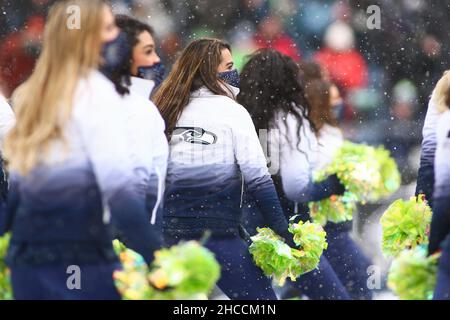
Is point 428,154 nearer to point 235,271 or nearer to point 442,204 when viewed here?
point 442,204

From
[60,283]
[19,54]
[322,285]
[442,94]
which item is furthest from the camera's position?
[322,285]

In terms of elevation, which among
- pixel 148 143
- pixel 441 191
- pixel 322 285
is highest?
pixel 148 143

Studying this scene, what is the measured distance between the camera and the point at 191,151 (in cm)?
481

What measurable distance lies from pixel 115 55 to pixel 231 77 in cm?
76

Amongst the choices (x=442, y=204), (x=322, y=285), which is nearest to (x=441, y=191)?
(x=442, y=204)

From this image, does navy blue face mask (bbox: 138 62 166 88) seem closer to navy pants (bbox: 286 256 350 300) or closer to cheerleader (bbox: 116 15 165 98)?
cheerleader (bbox: 116 15 165 98)

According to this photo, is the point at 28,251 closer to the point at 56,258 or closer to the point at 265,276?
the point at 56,258

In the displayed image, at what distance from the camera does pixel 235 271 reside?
487cm

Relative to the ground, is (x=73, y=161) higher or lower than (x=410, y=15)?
lower

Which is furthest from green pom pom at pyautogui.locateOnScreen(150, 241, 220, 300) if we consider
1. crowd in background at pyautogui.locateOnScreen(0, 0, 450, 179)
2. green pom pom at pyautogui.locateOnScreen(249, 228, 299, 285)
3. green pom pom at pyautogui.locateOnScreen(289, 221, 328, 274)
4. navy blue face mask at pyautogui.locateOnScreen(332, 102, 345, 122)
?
navy blue face mask at pyautogui.locateOnScreen(332, 102, 345, 122)

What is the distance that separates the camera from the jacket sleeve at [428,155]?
484 centimetres

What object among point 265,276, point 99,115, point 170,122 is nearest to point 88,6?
point 99,115

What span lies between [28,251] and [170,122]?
3.26 feet
